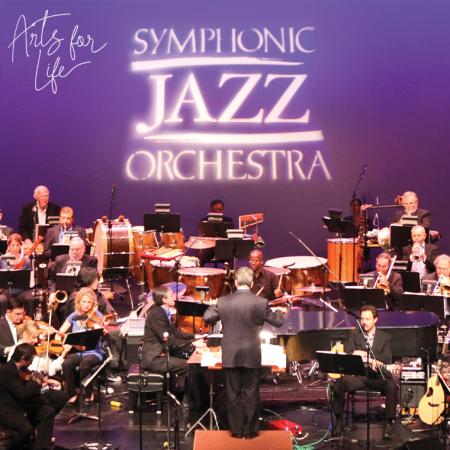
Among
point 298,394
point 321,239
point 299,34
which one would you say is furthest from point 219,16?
point 298,394

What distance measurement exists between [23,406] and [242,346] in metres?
2.14

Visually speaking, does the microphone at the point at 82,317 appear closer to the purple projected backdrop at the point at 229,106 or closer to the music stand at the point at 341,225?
the music stand at the point at 341,225

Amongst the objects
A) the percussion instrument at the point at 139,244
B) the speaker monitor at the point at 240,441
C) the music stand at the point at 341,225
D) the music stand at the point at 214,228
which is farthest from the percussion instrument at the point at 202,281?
the speaker monitor at the point at 240,441

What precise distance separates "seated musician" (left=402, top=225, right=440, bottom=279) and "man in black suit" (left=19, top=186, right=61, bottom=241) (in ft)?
17.3

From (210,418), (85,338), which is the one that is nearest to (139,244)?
(85,338)

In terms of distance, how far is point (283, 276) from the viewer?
13.8 m

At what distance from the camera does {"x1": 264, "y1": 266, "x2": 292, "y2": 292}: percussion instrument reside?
43.9 feet

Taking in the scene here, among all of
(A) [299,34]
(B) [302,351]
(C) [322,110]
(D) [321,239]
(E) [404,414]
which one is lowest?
(E) [404,414]

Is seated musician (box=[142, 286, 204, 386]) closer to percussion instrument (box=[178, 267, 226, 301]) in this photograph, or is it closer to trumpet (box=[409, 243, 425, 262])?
percussion instrument (box=[178, 267, 226, 301])

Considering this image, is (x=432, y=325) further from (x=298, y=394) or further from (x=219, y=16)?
(x=219, y=16)

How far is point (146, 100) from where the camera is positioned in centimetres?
1636

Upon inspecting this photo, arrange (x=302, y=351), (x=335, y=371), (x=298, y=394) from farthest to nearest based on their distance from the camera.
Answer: (x=298, y=394) < (x=302, y=351) < (x=335, y=371)

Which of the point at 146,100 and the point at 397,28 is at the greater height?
the point at 397,28

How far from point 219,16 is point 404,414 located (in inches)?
322
